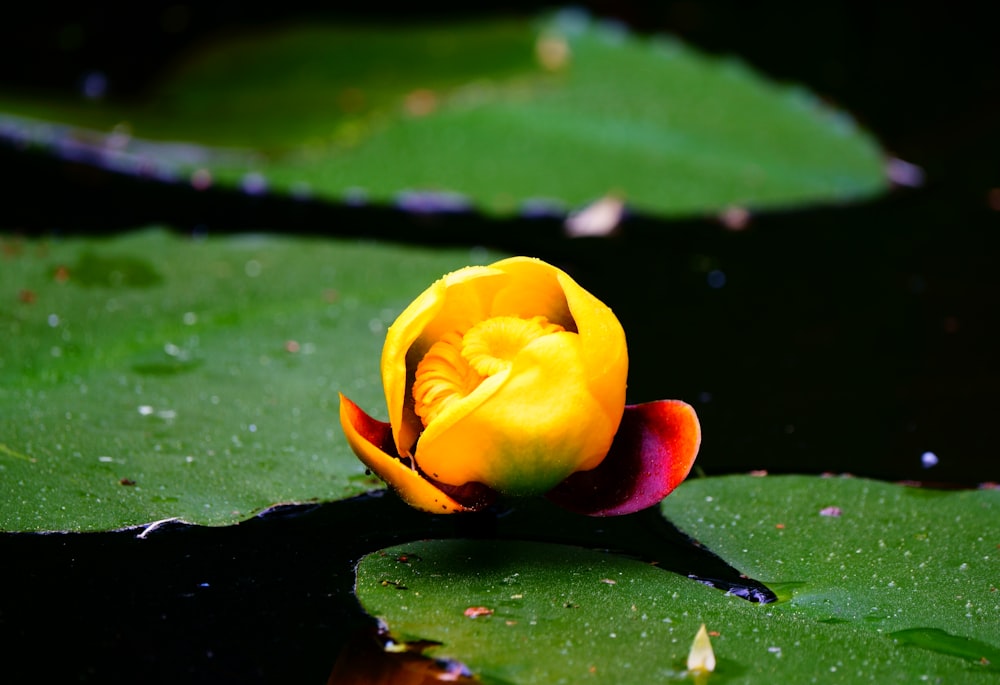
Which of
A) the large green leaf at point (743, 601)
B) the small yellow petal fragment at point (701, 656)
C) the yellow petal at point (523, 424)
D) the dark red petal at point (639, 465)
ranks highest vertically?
the yellow petal at point (523, 424)

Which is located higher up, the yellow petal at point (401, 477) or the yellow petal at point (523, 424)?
the yellow petal at point (523, 424)

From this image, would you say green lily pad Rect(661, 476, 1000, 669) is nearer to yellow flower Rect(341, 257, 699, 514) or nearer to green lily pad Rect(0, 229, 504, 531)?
yellow flower Rect(341, 257, 699, 514)

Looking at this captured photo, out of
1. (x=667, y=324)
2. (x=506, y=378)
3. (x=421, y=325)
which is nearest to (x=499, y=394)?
(x=506, y=378)

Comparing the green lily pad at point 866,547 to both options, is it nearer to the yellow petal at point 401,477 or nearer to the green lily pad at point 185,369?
the yellow petal at point 401,477

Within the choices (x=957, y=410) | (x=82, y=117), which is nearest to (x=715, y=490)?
(x=957, y=410)

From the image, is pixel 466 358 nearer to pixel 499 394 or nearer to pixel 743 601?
pixel 499 394

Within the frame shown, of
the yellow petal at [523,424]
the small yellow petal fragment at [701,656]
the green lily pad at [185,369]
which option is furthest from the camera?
the green lily pad at [185,369]

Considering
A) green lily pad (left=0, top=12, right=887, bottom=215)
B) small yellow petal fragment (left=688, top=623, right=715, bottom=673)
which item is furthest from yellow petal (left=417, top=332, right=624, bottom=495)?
green lily pad (left=0, top=12, right=887, bottom=215)

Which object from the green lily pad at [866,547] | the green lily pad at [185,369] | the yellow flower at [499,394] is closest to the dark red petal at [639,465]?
the yellow flower at [499,394]
